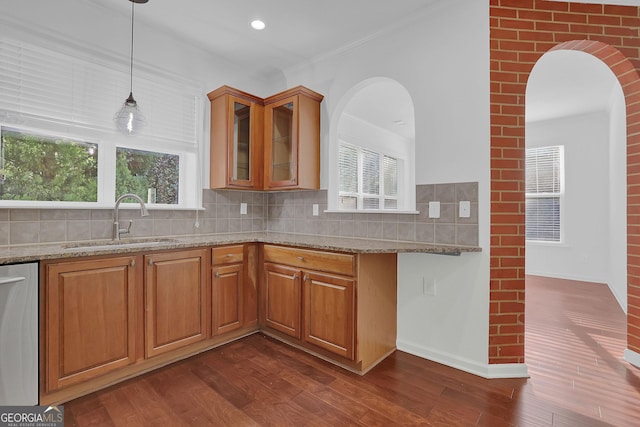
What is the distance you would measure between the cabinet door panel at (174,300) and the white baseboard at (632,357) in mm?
3185

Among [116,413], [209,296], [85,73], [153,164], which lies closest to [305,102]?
[153,164]

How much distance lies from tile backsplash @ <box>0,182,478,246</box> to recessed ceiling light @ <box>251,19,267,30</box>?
1.53 metres

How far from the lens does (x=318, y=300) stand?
93.9 inches

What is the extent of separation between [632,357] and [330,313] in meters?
2.22

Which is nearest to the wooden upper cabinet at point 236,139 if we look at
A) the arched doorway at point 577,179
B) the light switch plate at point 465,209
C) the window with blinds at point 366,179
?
the light switch plate at point 465,209

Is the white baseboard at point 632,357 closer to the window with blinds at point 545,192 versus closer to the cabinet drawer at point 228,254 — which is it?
the cabinet drawer at point 228,254

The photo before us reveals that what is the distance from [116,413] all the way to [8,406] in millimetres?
508

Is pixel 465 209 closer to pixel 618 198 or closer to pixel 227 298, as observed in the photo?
pixel 227 298

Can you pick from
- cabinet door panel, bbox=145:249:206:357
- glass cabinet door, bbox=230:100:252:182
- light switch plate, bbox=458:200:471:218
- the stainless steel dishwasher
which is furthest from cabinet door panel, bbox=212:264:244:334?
light switch plate, bbox=458:200:471:218

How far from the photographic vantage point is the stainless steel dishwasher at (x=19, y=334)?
1.61 metres

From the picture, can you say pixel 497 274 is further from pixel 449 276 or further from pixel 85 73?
pixel 85 73

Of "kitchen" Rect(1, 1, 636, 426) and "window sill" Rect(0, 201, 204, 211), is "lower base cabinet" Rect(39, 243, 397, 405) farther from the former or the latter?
"window sill" Rect(0, 201, 204, 211)

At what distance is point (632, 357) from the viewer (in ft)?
7.52

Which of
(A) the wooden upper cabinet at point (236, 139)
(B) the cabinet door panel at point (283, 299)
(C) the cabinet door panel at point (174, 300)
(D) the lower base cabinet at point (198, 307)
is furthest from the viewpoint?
(A) the wooden upper cabinet at point (236, 139)
